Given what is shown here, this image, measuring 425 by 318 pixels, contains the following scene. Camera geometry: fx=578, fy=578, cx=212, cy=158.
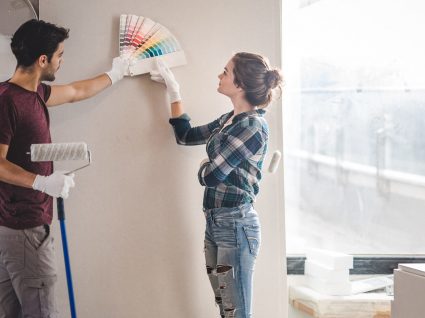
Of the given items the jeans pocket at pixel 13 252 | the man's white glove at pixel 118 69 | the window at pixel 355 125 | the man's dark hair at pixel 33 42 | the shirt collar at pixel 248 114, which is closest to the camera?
the jeans pocket at pixel 13 252

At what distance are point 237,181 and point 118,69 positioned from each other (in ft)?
2.74

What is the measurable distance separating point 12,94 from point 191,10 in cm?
104

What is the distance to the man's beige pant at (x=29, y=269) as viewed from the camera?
2.41 meters

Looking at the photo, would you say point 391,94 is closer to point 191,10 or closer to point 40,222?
point 191,10

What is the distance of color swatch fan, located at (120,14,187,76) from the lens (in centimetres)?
290

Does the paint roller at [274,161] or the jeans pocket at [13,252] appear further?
the paint roller at [274,161]

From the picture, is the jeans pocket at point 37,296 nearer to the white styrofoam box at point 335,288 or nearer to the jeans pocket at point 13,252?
the jeans pocket at point 13,252

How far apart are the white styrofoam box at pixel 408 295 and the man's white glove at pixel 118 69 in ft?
5.32

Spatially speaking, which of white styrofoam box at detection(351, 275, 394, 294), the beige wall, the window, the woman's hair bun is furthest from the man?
white styrofoam box at detection(351, 275, 394, 294)

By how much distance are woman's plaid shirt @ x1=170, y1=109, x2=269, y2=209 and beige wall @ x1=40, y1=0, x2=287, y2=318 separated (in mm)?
371

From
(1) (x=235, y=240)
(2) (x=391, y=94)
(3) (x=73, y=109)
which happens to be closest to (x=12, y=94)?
(3) (x=73, y=109)

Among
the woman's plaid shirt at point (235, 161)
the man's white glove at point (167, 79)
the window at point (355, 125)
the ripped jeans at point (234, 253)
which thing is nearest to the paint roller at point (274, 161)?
the woman's plaid shirt at point (235, 161)

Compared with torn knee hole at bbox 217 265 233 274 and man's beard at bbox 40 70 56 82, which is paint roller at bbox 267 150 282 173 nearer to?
torn knee hole at bbox 217 265 233 274

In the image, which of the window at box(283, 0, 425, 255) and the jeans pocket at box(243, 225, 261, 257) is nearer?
the jeans pocket at box(243, 225, 261, 257)
